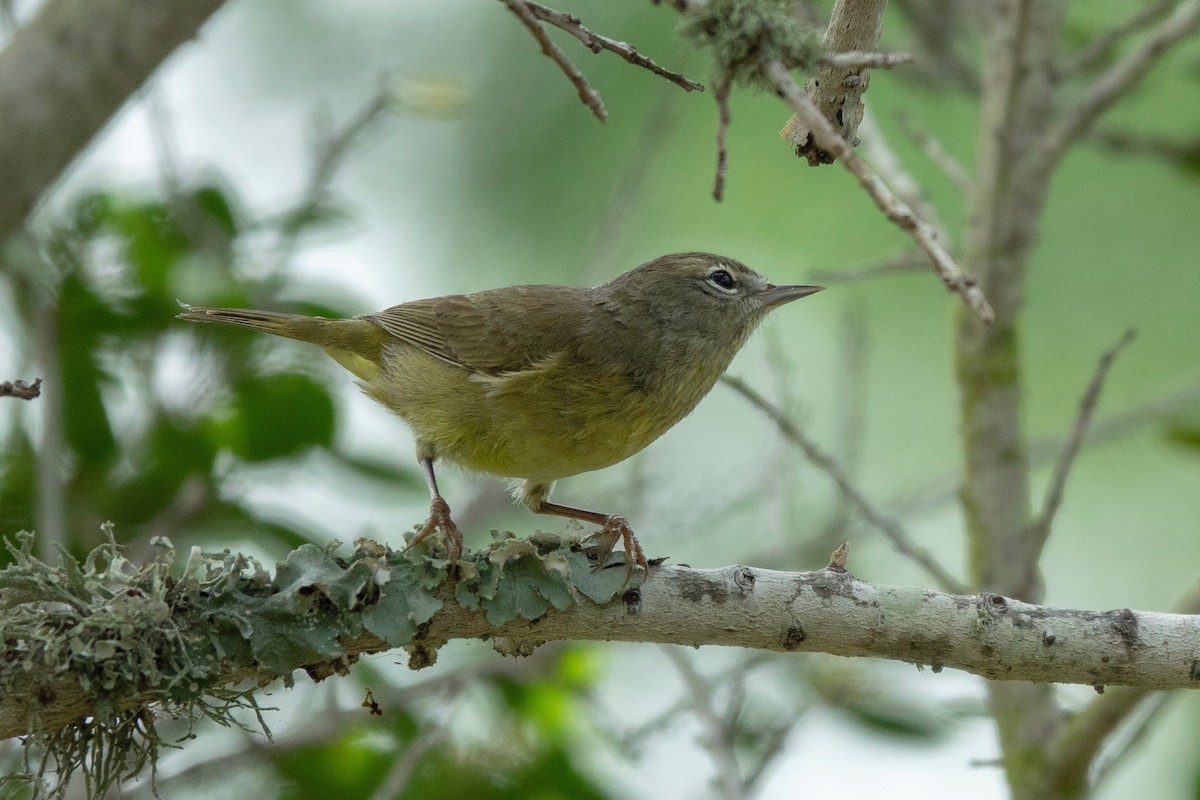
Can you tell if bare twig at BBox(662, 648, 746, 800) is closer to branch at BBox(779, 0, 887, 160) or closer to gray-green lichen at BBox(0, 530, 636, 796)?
gray-green lichen at BBox(0, 530, 636, 796)

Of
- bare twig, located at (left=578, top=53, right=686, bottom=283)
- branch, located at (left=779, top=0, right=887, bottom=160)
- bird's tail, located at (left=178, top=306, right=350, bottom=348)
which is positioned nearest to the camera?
branch, located at (left=779, top=0, right=887, bottom=160)

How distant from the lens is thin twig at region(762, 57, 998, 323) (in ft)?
6.03

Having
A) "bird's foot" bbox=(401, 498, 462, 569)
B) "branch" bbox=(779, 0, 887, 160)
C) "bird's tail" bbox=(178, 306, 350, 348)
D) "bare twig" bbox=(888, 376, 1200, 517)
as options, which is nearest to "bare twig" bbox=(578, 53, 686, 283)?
"bird's tail" bbox=(178, 306, 350, 348)

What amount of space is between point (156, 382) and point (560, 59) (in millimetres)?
3084

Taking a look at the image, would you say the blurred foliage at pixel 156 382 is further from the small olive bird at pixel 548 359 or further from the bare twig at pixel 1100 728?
the bare twig at pixel 1100 728

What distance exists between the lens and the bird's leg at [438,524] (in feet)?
9.98

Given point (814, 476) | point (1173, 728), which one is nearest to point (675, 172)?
point (814, 476)

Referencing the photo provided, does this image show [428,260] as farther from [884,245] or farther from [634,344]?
[634,344]

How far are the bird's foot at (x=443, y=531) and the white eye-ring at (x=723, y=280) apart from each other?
1598mm

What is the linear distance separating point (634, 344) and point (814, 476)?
630cm

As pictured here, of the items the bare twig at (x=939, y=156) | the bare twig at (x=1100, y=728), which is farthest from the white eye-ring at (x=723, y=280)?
the bare twig at (x=1100, y=728)

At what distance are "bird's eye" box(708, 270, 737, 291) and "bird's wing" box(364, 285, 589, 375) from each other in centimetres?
52

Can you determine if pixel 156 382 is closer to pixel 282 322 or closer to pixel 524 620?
pixel 282 322

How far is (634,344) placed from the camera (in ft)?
15.0
